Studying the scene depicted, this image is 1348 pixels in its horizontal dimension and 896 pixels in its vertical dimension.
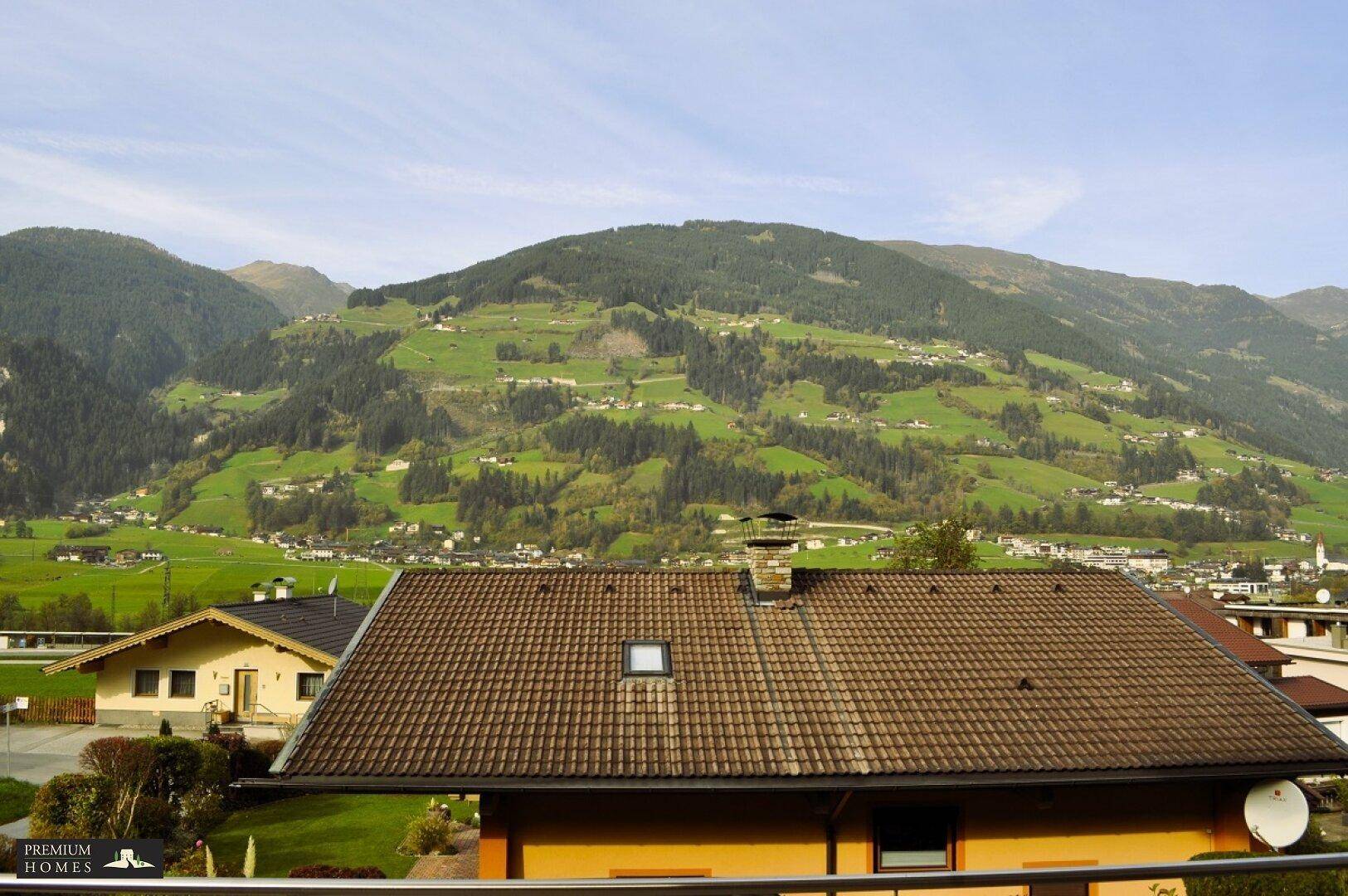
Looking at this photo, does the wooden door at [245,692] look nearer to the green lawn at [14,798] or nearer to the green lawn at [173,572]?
the green lawn at [14,798]

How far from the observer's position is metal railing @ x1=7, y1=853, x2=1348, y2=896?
107 inches

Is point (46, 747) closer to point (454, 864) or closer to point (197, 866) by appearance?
point (197, 866)

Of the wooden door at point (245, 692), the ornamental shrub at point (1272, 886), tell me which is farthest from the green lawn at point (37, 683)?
the ornamental shrub at point (1272, 886)

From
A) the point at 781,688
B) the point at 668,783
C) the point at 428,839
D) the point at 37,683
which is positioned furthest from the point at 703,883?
the point at 37,683

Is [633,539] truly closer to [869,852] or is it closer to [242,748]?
[242,748]

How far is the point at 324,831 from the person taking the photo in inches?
757

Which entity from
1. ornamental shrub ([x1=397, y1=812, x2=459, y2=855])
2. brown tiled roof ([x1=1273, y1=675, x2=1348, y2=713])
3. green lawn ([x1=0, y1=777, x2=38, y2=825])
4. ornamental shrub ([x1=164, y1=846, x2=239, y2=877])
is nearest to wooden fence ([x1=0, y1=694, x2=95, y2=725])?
green lawn ([x1=0, y1=777, x2=38, y2=825])

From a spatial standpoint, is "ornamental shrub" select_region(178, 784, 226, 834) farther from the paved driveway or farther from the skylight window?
the skylight window

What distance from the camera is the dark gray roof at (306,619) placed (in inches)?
1250

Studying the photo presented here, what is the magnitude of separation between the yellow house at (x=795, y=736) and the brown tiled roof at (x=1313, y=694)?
609 inches

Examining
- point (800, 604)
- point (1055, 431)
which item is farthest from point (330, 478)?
point (800, 604)

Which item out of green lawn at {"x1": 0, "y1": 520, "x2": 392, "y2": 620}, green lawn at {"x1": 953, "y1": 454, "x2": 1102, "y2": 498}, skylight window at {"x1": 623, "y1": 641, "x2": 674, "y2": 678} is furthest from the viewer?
green lawn at {"x1": 953, "y1": 454, "x2": 1102, "y2": 498}

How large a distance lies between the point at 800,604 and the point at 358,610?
94.5 ft

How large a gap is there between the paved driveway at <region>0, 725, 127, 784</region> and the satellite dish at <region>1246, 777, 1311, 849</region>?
2454 centimetres
